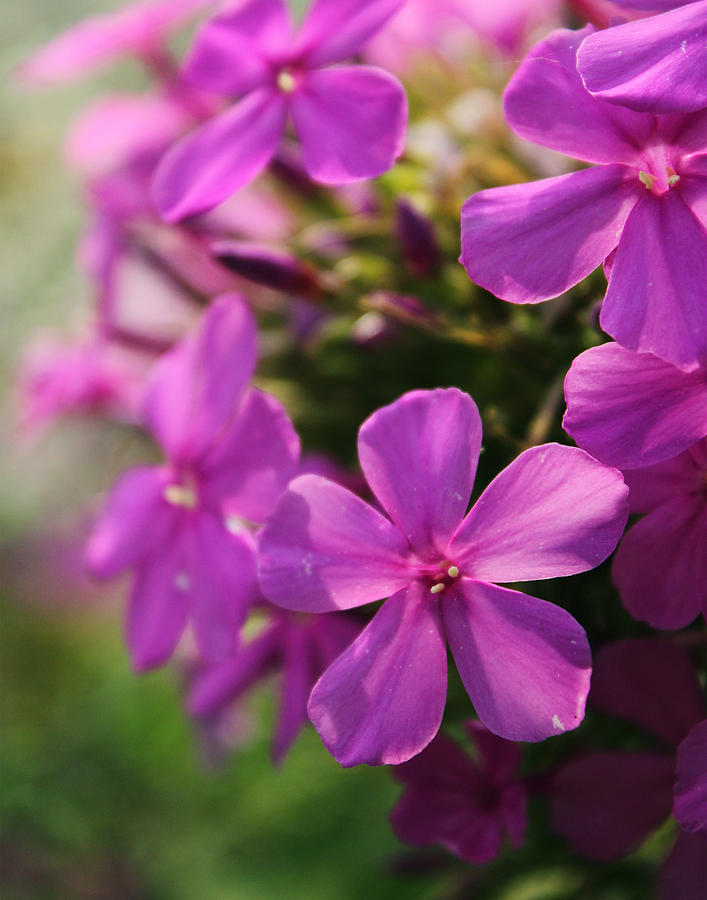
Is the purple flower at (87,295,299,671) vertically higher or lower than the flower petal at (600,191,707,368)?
lower

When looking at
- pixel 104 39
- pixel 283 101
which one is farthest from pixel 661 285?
pixel 104 39

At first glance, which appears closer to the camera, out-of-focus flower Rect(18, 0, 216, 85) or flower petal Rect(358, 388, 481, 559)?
flower petal Rect(358, 388, 481, 559)

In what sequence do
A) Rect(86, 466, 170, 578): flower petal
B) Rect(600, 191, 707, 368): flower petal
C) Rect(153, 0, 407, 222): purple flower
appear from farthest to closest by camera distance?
Rect(86, 466, 170, 578): flower petal
Rect(153, 0, 407, 222): purple flower
Rect(600, 191, 707, 368): flower petal

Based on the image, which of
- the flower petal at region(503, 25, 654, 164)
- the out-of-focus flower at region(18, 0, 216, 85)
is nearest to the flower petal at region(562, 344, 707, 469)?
the flower petal at region(503, 25, 654, 164)

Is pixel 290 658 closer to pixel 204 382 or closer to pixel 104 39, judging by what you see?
pixel 204 382

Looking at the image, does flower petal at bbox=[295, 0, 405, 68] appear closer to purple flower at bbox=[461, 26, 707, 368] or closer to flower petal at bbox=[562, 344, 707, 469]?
purple flower at bbox=[461, 26, 707, 368]

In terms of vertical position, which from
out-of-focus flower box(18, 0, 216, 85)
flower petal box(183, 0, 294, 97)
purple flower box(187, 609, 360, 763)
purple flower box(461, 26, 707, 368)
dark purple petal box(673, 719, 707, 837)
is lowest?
purple flower box(187, 609, 360, 763)

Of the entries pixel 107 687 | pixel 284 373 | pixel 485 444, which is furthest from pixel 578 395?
pixel 107 687

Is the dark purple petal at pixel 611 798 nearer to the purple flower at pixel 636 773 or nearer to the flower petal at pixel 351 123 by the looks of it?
the purple flower at pixel 636 773
